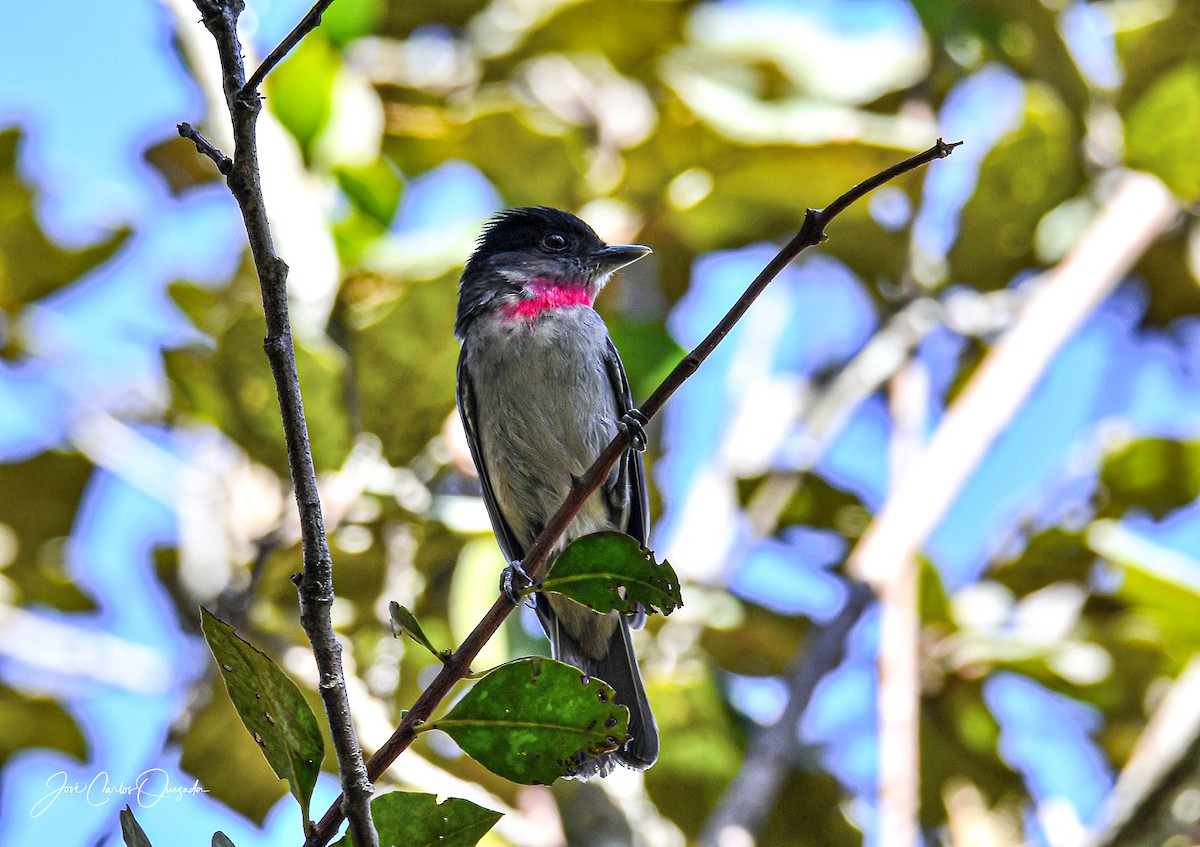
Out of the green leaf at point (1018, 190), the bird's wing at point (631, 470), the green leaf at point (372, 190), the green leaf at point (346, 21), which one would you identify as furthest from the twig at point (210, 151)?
the green leaf at point (1018, 190)

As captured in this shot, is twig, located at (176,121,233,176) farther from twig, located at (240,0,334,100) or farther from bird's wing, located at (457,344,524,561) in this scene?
bird's wing, located at (457,344,524,561)

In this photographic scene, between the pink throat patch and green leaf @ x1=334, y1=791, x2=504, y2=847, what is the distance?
7.85 ft

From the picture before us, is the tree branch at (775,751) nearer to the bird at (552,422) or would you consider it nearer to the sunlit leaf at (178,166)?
the bird at (552,422)

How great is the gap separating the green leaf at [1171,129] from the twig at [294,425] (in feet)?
12.4

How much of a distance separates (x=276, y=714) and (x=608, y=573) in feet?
1.68

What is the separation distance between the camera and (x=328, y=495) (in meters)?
3.56

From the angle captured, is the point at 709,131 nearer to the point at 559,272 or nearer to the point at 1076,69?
the point at 559,272

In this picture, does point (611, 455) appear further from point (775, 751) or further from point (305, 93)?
point (305, 93)

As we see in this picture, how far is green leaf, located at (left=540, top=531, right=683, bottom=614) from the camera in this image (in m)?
1.83

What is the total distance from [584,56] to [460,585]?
225cm

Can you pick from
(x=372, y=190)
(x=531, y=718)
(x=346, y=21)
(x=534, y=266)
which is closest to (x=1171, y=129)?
(x=534, y=266)

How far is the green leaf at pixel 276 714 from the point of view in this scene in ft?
5.34

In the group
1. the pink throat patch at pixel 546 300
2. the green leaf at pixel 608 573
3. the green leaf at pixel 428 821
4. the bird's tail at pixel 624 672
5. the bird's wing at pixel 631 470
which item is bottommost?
the bird's tail at pixel 624 672

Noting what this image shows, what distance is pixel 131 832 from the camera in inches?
59.4
